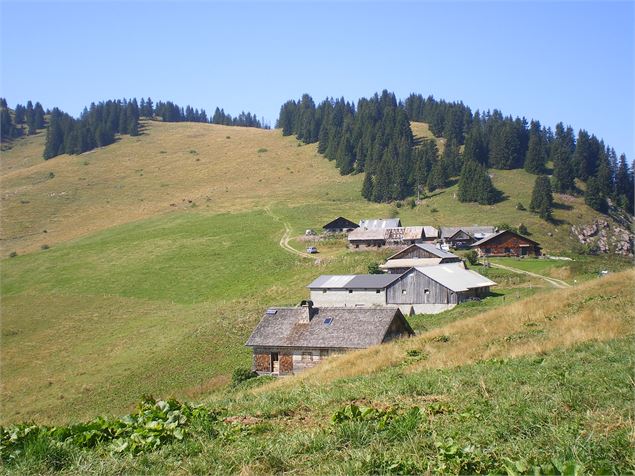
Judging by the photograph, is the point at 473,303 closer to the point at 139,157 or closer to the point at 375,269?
the point at 375,269

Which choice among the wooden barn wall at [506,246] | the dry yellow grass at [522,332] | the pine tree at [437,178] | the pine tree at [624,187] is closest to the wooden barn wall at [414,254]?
the wooden barn wall at [506,246]

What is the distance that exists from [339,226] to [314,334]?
2149 inches

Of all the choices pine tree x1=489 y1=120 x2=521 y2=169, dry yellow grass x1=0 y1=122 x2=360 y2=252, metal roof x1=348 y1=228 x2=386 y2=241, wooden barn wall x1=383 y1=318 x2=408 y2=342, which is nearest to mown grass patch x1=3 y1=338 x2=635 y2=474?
wooden barn wall x1=383 y1=318 x2=408 y2=342

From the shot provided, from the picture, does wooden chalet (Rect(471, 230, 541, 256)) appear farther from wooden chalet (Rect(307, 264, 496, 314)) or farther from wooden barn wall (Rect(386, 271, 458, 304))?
wooden barn wall (Rect(386, 271, 458, 304))

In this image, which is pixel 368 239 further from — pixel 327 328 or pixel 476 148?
pixel 476 148

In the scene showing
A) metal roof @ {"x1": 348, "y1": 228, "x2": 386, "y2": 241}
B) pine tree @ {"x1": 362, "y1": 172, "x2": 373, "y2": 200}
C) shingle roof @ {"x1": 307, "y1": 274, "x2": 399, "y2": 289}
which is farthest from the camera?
pine tree @ {"x1": 362, "y1": 172, "x2": 373, "y2": 200}

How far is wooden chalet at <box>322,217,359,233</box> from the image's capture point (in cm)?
8988

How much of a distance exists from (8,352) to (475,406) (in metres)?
50.7

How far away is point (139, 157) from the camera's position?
168875mm

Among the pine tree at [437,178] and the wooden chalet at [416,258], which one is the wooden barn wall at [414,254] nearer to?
the wooden chalet at [416,258]

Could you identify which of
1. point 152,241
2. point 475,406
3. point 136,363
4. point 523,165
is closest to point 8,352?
point 136,363

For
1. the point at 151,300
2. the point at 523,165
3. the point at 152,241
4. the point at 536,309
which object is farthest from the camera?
the point at 523,165

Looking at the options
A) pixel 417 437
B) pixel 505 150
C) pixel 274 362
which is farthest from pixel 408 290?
pixel 505 150

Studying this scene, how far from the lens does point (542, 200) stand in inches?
3922
